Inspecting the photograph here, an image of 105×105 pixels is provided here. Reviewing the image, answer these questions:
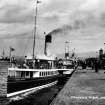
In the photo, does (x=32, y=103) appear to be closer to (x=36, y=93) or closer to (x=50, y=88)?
(x=36, y=93)

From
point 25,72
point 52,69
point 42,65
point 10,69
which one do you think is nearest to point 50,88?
point 52,69

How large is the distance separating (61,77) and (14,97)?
2101 cm

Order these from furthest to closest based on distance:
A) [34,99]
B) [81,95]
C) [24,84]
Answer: [34,99] → [24,84] → [81,95]

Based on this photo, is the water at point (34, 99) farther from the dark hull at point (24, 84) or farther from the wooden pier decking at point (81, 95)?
the wooden pier decking at point (81, 95)

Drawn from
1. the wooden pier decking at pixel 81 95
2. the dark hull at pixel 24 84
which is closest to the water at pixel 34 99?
the dark hull at pixel 24 84

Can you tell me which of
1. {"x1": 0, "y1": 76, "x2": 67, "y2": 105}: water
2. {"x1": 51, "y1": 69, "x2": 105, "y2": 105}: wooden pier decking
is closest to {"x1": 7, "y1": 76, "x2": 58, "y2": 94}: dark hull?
{"x1": 0, "y1": 76, "x2": 67, "y2": 105}: water

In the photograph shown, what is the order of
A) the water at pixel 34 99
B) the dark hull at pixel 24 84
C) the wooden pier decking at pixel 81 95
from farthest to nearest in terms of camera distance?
the water at pixel 34 99, the dark hull at pixel 24 84, the wooden pier decking at pixel 81 95

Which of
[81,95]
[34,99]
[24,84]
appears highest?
[81,95]

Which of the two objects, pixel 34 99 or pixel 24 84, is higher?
pixel 24 84

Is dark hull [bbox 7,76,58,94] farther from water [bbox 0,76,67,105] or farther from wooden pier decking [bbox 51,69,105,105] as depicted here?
wooden pier decking [bbox 51,69,105,105]

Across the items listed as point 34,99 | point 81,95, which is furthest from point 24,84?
point 81,95

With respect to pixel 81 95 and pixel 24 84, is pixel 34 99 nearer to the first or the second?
pixel 24 84

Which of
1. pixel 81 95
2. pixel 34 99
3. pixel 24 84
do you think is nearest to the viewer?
pixel 81 95

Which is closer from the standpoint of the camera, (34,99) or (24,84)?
(24,84)
